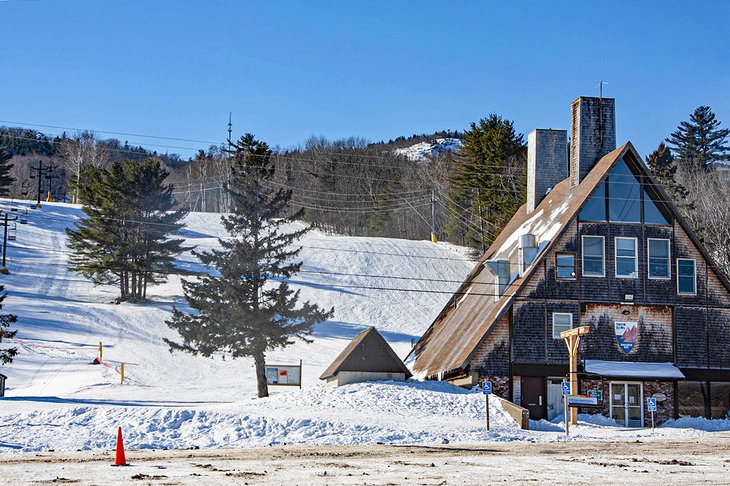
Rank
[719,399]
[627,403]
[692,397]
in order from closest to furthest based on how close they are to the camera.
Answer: [627,403] → [692,397] → [719,399]

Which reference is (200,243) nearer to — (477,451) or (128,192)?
(128,192)

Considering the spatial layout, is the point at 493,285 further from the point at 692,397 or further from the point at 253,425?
the point at 253,425

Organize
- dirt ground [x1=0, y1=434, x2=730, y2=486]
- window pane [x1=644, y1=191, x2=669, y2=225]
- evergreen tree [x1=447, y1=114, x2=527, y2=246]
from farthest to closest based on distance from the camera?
evergreen tree [x1=447, y1=114, x2=527, y2=246] < window pane [x1=644, y1=191, x2=669, y2=225] < dirt ground [x1=0, y1=434, x2=730, y2=486]

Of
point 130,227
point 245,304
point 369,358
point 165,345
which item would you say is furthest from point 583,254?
point 130,227

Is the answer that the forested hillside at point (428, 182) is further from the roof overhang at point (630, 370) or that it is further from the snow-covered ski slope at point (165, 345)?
the roof overhang at point (630, 370)

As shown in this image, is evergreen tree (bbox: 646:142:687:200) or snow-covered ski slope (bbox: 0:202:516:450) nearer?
snow-covered ski slope (bbox: 0:202:516:450)

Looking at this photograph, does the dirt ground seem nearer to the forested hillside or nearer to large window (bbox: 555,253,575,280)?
large window (bbox: 555,253,575,280)

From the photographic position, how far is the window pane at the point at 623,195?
4003cm

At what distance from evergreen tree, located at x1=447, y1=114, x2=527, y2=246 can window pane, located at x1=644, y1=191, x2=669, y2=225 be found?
35.9 m

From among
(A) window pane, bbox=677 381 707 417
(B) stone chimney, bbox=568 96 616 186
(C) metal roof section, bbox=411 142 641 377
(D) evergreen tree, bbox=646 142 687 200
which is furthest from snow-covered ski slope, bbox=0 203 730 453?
(D) evergreen tree, bbox=646 142 687 200

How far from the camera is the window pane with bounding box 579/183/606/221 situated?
4009cm

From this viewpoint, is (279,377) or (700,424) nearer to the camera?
(700,424)

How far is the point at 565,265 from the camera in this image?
3978 cm

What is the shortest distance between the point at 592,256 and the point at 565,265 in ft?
4.08
